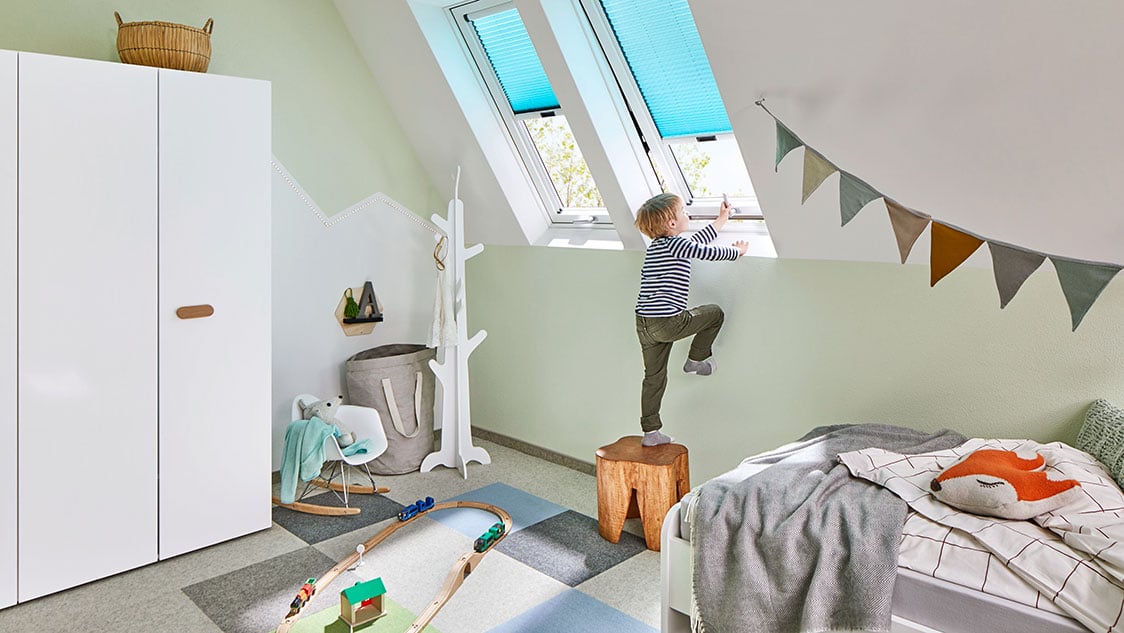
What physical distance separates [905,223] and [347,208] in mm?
2746

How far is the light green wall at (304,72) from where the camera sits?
341 centimetres

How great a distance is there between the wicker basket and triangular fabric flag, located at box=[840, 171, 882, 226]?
89.4 inches

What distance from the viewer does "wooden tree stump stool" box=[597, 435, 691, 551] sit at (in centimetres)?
321

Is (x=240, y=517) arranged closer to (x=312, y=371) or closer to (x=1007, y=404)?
(x=312, y=371)

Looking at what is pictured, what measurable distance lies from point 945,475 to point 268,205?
245 centimetres

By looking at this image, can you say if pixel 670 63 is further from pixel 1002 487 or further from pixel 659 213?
pixel 1002 487

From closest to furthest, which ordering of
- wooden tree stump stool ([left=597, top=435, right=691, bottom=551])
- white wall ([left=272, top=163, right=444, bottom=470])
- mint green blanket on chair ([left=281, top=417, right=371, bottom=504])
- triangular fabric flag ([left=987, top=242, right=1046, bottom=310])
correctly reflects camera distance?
triangular fabric flag ([left=987, top=242, right=1046, bottom=310]) < wooden tree stump stool ([left=597, top=435, right=691, bottom=551]) < mint green blanket on chair ([left=281, top=417, right=371, bottom=504]) < white wall ([left=272, top=163, right=444, bottom=470])

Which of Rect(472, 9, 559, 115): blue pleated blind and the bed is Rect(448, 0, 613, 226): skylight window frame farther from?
the bed

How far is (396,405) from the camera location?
414 centimetres

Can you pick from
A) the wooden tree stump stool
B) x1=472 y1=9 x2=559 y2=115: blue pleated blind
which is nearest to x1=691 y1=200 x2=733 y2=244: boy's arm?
the wooden tree stump stool

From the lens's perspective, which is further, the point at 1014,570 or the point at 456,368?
the point at 456,368

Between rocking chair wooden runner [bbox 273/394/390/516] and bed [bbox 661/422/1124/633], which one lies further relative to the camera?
rocking chair wooden runner [bbox 273/394/390/516]

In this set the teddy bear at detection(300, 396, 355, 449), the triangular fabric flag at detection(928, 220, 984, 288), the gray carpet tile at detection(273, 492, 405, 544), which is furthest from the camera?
the teddy bear at detection(300, 396, 355, 449)

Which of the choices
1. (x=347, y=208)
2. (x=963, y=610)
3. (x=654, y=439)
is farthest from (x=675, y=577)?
(x=347, y=208)
